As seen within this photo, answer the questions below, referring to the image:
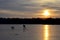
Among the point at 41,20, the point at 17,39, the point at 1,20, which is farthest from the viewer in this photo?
the point at 41,20

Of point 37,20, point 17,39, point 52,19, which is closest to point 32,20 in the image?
point 37,20

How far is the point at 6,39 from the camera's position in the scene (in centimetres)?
4191

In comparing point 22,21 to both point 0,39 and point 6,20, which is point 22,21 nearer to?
point 6,20

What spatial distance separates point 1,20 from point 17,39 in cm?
7164

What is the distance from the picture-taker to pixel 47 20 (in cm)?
11775

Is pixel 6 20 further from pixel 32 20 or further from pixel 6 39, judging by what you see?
pixel 6 39

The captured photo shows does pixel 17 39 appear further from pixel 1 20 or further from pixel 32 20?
pixel 32 20

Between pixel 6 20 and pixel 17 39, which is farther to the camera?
pixel 6 20

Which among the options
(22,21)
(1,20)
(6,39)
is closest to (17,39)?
(6,39)

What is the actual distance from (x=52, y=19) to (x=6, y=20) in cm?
2130

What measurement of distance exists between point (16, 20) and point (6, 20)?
38.7 feet

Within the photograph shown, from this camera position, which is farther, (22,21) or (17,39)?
(22,21)

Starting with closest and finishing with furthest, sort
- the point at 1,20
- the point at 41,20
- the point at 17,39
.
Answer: the point at 17,39 → the point at 1,20 → the point at 41,20

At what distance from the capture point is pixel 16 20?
12525cm
